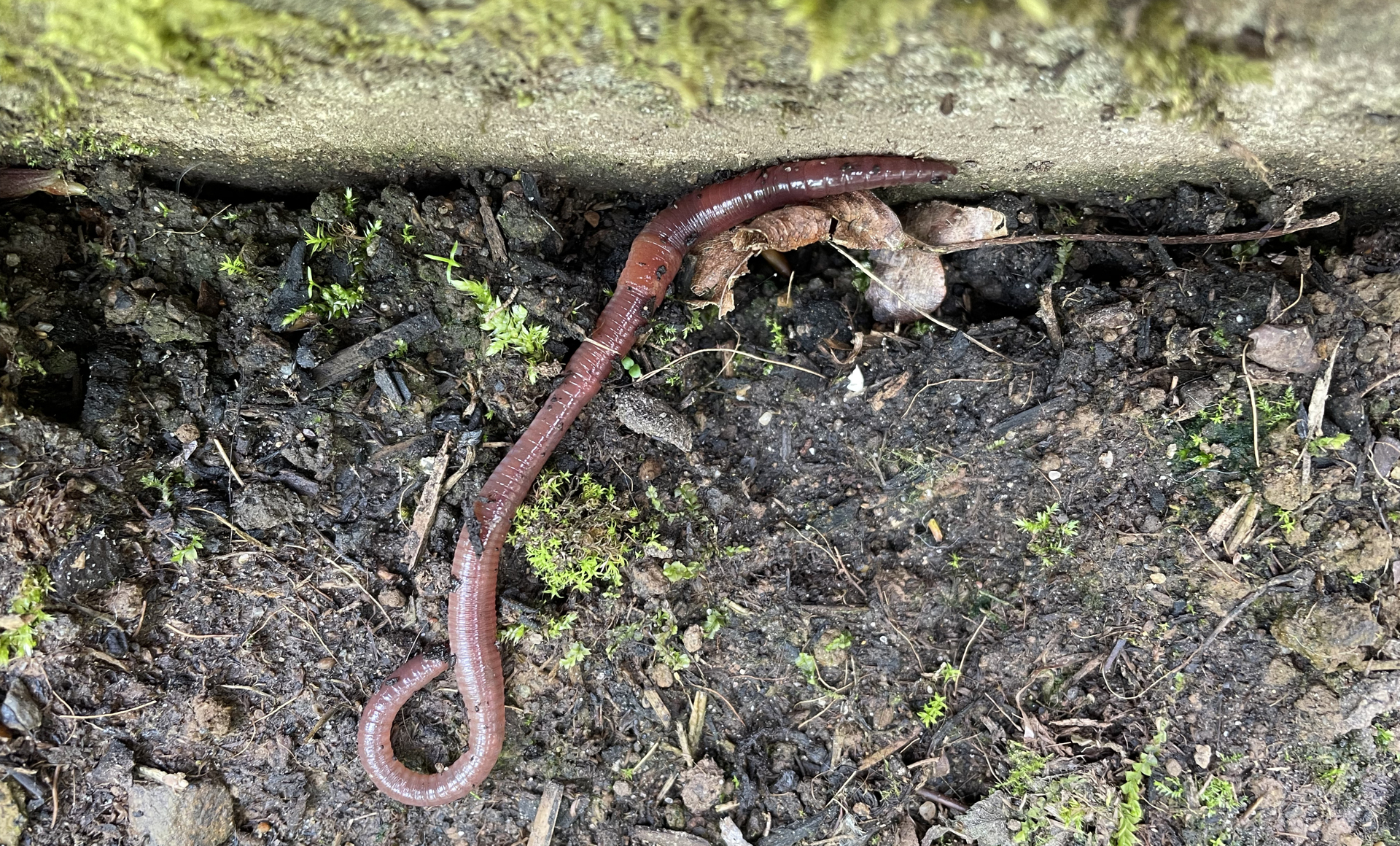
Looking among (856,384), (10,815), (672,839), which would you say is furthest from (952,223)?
(10,815)

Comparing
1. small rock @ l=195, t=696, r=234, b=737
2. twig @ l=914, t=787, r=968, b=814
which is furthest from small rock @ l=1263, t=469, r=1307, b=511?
small rock @ l=195, t=696, r=234, b=737

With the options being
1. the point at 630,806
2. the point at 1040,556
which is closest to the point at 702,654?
the point at 630,806

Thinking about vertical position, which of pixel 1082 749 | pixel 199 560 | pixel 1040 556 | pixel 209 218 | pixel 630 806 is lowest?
pixel 630 806

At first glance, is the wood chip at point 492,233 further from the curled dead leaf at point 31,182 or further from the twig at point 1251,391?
the twig at point 1251,391

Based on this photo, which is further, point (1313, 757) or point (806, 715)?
point (806, 715)

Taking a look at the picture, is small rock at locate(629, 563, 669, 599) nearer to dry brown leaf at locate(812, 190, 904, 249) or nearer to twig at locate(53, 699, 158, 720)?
dry brown leaf at locate(812, 190, 904, 249)

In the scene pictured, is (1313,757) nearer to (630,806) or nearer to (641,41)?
(630,806)

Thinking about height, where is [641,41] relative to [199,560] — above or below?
above
